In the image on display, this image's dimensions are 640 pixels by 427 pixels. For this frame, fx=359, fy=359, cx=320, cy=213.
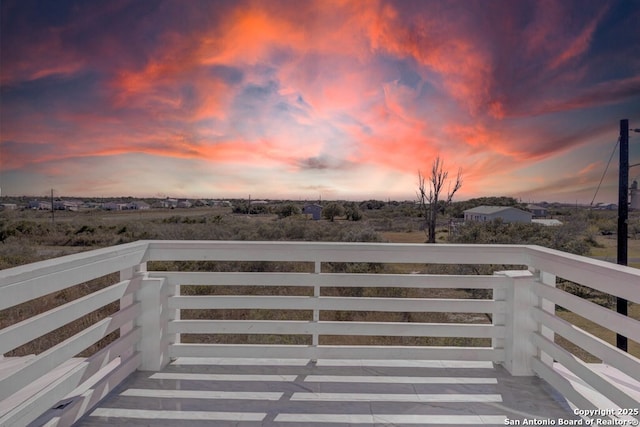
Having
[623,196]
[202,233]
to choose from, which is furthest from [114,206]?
[623,196]

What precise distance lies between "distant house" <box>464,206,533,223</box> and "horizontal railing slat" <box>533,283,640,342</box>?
6.54 meters

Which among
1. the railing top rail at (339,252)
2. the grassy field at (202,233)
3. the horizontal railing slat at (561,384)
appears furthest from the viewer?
the grassy field at (202,233)

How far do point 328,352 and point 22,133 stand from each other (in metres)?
6.71

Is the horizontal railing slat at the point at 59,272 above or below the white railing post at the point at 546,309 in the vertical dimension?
above

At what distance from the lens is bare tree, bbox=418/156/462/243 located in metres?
6.93

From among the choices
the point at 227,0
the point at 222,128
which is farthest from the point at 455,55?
the point at 222,128

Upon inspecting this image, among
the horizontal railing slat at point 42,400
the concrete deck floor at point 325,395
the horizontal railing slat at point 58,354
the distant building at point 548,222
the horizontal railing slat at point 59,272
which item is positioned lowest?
the concrete deck floor at point 325,395

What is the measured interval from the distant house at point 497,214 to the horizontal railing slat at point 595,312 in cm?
654

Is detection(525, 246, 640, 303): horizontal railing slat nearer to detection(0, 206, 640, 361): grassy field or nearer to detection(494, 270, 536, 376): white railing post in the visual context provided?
detection(494, 270, 536, 376): white railing post

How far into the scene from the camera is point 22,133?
6074 millimetres

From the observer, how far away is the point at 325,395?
198 centimetres

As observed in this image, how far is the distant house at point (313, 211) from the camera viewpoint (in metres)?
9.52

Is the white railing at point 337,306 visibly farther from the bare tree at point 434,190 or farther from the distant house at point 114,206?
the distant house at point 114,206

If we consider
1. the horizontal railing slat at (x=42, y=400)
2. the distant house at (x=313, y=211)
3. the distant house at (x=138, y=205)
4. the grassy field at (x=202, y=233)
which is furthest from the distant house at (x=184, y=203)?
the horizontal railing slat at (x=42, y=400)
